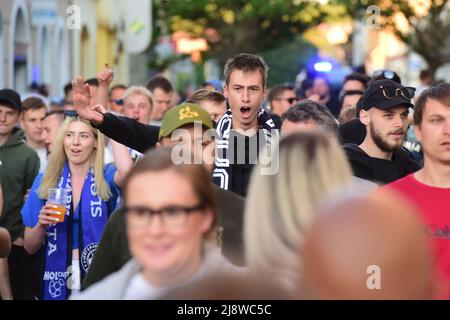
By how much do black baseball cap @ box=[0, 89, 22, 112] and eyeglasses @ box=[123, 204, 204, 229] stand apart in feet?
22.1

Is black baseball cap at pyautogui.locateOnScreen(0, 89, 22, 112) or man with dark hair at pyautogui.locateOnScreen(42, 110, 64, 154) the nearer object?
black baseball cap at pyautogui.locateOnScreen(0, 89, 22, 112)

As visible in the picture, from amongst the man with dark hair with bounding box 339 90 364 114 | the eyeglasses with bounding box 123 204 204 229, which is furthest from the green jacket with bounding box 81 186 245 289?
the man with dark hair with bounding box 339 90 364 114

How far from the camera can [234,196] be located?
Result: 5121mm

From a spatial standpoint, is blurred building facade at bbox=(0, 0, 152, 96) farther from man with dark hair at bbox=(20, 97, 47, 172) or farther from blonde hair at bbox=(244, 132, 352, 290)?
blonde hair at bbox=(244, 132, 352, 290)

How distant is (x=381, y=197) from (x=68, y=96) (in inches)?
511

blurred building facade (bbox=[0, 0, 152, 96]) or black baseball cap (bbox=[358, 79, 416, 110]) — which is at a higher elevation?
blurred building facade (bbox=[0, 0, 152, 96])

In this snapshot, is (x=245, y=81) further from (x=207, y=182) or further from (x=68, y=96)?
(x=68, y=96)

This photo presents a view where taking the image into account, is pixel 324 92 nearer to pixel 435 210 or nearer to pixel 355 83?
pixel 355 83

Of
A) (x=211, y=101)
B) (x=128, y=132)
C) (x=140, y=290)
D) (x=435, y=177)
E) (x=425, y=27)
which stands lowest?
(x=140, y=290)

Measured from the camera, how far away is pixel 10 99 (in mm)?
9891

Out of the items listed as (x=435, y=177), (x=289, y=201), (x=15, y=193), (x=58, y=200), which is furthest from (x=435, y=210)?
(x=15, y=193)

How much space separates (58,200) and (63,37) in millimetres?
21922

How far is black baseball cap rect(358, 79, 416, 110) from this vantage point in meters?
7.29
